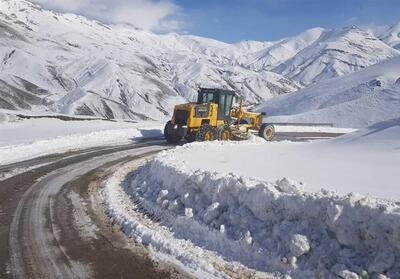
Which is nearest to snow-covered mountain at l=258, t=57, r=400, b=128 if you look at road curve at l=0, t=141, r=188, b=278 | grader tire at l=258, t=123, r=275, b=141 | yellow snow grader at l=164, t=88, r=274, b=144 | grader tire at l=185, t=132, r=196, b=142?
grader tire at l=258, t=123, r=275, b=141

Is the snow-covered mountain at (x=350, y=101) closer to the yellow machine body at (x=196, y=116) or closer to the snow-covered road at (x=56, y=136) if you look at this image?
the snow-covered road at (x=56, y=136)

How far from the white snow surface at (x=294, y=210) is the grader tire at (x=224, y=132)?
1057 cm

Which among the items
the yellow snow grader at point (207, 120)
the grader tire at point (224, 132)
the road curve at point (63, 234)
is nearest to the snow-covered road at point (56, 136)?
the yellow snow grader at point (207, 120)

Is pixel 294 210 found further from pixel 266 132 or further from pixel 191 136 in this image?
pixel 266 132

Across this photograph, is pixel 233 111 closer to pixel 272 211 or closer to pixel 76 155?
pixel 76 155

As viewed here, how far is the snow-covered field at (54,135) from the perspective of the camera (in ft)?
72.2

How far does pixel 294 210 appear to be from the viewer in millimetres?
8602

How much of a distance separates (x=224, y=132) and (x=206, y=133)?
1343 millimetres

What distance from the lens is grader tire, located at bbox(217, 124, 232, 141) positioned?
25525 mm

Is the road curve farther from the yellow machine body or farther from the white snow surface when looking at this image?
the yellow machine body

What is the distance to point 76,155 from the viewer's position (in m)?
21.3

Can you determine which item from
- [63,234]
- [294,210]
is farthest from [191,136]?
[294,210]

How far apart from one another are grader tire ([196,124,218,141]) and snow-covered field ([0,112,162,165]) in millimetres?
4427

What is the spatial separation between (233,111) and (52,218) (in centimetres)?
1814
